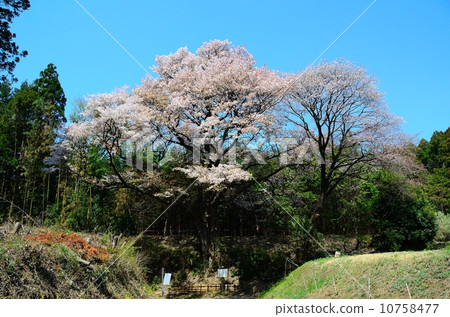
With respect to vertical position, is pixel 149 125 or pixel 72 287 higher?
pixel 149 125

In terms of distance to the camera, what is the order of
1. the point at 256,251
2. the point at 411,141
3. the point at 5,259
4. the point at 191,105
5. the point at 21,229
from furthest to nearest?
the point at 256,251
the point at 411,141
the point at 191,105
the point at 21,229
the point at 5,259

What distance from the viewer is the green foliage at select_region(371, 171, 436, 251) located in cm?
1650

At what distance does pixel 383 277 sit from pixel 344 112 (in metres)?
9.73

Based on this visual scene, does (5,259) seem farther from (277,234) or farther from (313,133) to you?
(277,234)

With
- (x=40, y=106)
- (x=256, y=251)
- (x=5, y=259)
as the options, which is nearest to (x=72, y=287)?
(x=5, y=259)

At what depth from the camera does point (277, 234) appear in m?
22.8

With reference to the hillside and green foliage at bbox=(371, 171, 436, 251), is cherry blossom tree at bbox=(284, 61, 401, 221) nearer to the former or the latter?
green foliage at bbox=(371, 171, 436, 251)

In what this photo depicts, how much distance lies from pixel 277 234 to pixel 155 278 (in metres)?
8.62

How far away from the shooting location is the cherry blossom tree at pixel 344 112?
1641 cm

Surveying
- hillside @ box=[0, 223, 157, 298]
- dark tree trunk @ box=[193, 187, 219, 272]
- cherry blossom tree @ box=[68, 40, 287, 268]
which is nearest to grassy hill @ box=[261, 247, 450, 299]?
hillside @ box=[0, 223, 157, 298]

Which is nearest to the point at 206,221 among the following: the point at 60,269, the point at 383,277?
the point at 60,269

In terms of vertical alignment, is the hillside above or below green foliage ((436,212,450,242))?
below

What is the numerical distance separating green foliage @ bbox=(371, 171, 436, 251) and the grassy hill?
6.75 meters

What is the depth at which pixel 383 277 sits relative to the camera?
28.1 ft
